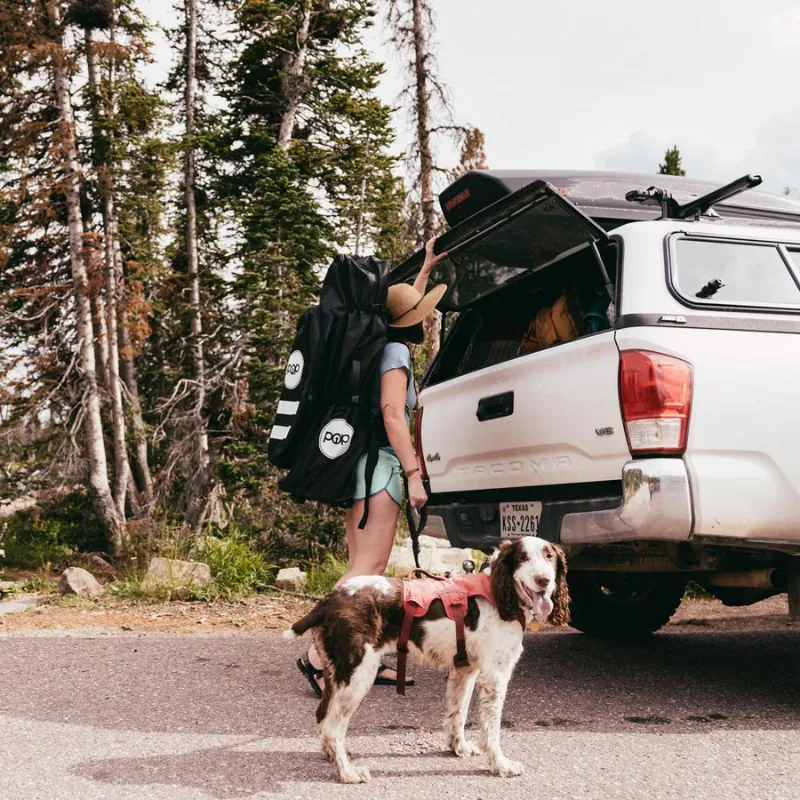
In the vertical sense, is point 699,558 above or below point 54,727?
above

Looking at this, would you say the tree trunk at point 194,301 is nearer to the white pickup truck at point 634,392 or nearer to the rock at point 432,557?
the rock at point 432,557

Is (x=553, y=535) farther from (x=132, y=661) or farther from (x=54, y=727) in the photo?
(x=132, y=661)

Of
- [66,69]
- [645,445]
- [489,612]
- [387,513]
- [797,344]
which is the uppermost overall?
[66,69]

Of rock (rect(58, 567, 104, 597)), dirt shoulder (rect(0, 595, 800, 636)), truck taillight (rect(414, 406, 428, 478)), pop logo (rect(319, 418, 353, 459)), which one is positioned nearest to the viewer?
pop logo (rect(319, 418, 353, 459))

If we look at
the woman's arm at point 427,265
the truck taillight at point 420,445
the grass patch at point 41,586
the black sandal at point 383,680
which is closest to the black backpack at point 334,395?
the woman's arm at point 427,265

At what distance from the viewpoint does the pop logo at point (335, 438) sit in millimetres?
4363

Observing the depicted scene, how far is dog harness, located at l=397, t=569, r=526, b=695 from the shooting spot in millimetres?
3580

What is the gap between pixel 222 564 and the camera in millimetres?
→ 9750

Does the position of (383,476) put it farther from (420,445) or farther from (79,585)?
(79,585)

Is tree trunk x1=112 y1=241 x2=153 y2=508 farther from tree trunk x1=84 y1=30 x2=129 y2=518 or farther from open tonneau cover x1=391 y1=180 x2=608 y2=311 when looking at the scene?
open tonneau cover x1=391 y1=180 x2=608 y2=311

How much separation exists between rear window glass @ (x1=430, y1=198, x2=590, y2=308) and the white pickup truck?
0.02 m

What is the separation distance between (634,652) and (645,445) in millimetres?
2741

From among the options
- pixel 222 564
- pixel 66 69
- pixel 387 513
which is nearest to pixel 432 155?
pixel 66 69

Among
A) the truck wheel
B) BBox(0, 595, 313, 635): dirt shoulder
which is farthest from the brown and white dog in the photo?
BBox(0, 595, 313, 635): dirt shoulder
